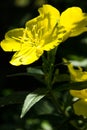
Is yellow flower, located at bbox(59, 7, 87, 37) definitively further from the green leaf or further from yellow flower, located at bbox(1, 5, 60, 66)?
the green leaf

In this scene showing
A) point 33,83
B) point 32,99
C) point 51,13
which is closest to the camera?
point 32,99

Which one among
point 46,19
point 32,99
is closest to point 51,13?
point 46,19

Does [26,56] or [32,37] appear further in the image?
[32,37]

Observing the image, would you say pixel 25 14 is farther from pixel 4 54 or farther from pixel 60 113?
pixel 60 113

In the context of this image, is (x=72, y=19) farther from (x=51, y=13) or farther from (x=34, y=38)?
(x=34, y=38)

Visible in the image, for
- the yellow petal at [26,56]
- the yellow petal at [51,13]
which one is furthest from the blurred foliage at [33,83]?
the yellow petal at [51,13]

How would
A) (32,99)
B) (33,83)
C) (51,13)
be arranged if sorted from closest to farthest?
(32,99), (51,13), (33,83)

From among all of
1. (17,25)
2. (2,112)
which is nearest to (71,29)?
(2,112)
